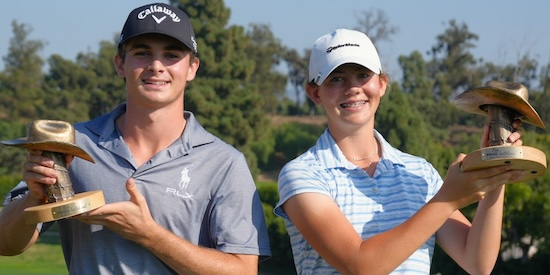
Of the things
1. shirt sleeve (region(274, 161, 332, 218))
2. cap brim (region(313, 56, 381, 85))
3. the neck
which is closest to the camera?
shirt sleeve (region(274, 161, 332, 218))

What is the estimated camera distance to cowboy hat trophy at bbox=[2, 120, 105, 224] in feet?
9.97

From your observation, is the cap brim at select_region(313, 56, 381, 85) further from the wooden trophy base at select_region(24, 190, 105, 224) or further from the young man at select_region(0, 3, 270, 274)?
the wooden trophy base at select_region(24, 190, 105, 224)

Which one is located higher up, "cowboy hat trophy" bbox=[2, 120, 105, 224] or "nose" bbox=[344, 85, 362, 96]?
"nose" bbox=[344, 85, 362, 96]

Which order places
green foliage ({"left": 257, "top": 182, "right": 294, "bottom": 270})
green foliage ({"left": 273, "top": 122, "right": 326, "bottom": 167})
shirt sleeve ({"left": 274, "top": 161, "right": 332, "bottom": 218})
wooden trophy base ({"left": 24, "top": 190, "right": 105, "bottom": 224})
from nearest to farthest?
wooden trophy base ({"left": 24, "top": 190, "right": 105, "bottom": 224}), shirt sleeve ({"left": 274, "top": 161, "right": 332, "bottom": 218}), green foliage ({"left": 257, "top": 182, "right": 294, "bottom": 270}), green foliage ({"left": 273, "top": 122, "right": 326, "bottom": 167})

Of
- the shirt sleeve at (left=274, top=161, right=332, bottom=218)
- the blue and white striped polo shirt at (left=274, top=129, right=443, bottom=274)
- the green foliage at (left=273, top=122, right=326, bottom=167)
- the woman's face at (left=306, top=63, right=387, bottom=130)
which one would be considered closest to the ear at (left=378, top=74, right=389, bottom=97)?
the woman's face at (left=306, top=63, right=387, bottom=130)

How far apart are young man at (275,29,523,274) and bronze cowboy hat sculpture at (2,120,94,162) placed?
858mm

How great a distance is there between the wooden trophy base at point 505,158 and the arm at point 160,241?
101cm

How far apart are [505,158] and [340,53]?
831 mm

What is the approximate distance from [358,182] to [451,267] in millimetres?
13560

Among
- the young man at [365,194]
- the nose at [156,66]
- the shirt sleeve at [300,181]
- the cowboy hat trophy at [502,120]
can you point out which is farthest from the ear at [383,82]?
the nose at [156,66]

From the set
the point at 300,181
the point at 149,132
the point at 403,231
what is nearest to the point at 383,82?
the point at 300,181

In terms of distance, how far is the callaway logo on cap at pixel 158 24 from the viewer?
356 cm

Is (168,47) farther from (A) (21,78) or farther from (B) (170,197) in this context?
(A) (21,78)

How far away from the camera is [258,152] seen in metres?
51.5
